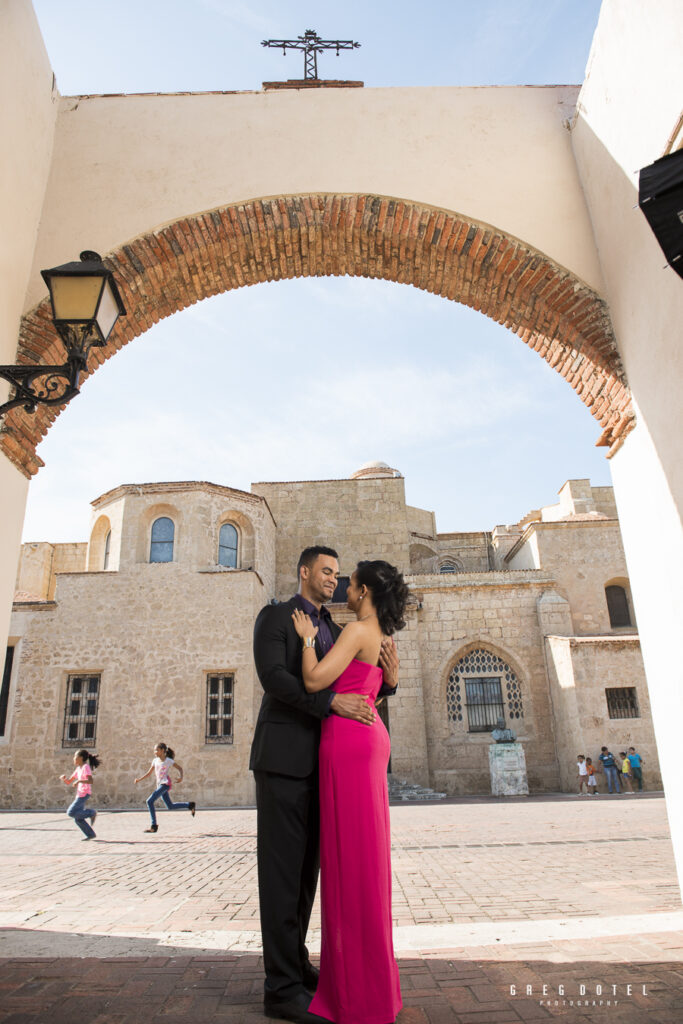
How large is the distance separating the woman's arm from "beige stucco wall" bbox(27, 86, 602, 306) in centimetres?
388

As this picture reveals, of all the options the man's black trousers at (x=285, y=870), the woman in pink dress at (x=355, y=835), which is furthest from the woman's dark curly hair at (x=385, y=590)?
the man's black trousers at (x=285, y=870)

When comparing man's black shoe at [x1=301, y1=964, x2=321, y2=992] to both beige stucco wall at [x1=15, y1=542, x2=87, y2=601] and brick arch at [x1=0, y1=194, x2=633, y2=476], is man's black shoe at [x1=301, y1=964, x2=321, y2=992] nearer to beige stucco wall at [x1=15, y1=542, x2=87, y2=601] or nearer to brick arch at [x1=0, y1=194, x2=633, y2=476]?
brick arch at [x1=0, y1=194, x2=633, y2=476]

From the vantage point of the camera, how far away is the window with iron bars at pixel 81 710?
61.7 ft

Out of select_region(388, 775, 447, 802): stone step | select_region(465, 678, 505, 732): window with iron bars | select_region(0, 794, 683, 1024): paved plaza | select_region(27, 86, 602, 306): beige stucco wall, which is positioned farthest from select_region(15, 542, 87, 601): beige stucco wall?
select_region(27, 86, 602, 306): beige stucco wall

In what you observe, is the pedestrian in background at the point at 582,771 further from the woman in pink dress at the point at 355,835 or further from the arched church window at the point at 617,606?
the woman in pink dress at the point at 355,835

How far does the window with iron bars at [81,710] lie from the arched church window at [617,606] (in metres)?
16.9

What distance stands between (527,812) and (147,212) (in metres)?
13.0

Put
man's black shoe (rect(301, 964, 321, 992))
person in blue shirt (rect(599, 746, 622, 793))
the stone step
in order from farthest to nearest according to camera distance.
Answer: the stone step, person in blue shirt (rect(599, 746, 622, 793)), man's black shoe (rect(301, 964, 321, 992))

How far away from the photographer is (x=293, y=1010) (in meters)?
2.77

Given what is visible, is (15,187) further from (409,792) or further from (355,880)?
(409,792)

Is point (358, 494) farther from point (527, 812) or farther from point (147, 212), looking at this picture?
point (147, 212)

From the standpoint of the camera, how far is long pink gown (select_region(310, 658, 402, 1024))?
271 centimetres

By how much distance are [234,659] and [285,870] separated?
1675cm

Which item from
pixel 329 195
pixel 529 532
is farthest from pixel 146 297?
pixel 529 532
